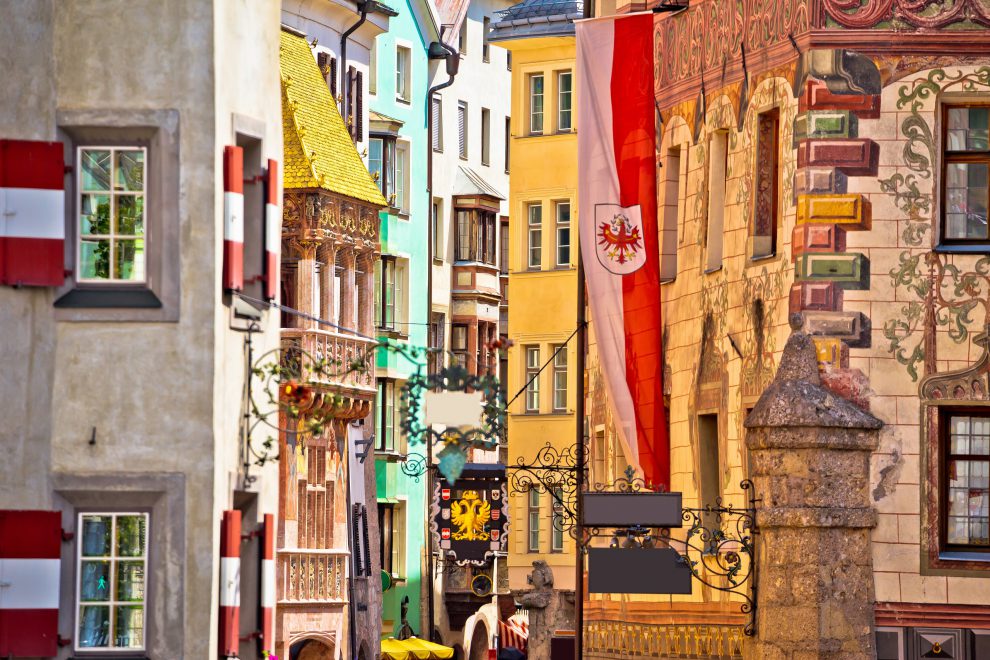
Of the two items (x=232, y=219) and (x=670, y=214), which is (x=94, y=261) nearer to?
(x=232, y=219)

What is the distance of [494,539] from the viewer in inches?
2261

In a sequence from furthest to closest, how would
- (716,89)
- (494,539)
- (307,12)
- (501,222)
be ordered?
(501,222)
(494,539)
(307,12)
(716,89)

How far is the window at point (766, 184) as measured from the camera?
33.2 meters

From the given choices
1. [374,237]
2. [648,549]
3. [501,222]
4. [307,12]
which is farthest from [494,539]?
[648,549]

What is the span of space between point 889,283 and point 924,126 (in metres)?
1.66

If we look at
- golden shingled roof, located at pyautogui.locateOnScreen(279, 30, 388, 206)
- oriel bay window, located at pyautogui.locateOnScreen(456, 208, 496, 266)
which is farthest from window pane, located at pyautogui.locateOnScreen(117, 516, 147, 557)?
oriel bay window, located at pyautogui.locateOnScreen(456, 208, 496, 266)

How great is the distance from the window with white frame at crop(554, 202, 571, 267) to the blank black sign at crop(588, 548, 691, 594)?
89.4ft

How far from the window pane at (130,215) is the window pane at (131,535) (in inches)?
97.8

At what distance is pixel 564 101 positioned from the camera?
193 feet

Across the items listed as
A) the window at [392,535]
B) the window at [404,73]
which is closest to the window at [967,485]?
the window at [392,535]

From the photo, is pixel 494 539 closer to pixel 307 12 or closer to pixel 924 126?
pixel 307 12

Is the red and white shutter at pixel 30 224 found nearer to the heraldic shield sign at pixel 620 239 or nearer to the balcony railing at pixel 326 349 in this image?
the heraldic shield sign at pixel 620 239

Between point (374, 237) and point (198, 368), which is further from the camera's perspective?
point (374, 237)

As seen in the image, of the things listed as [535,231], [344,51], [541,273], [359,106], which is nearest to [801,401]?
[344,51]
